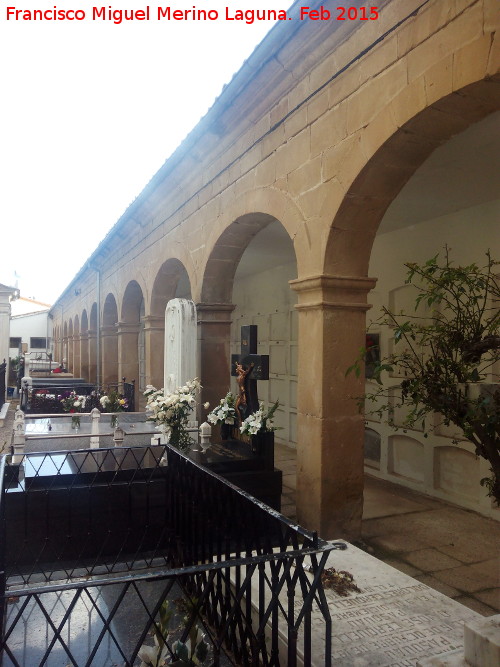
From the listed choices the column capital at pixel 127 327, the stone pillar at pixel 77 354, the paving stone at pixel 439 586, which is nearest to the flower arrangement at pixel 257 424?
the paving stone at pixel 439 586

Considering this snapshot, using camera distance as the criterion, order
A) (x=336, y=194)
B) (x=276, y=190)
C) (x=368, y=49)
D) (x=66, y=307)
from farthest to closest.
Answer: (x=66, y=307)
(x=276, y=190)
(x=336, y=194)
(x=368, y=49)

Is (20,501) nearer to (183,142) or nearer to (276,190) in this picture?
(276,190)

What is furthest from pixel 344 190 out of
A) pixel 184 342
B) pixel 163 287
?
pixel 163 287

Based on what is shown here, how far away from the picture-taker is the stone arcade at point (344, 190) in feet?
12.2

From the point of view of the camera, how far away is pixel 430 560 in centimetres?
461

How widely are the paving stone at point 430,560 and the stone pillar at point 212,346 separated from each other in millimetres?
3622

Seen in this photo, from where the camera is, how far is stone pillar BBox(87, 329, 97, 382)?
17.0m

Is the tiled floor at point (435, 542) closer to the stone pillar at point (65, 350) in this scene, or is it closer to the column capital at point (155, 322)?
the column capital at point (155, 322)

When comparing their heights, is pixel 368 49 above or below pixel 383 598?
above

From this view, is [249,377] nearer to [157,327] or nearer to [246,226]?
[246,226]

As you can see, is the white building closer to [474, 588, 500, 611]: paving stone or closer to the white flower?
[474, 588, 500, 611]: paving stone

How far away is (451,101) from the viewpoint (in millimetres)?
3477

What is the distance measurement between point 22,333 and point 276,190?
40284 millimetres

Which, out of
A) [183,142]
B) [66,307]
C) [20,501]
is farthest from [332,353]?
[66,307]
